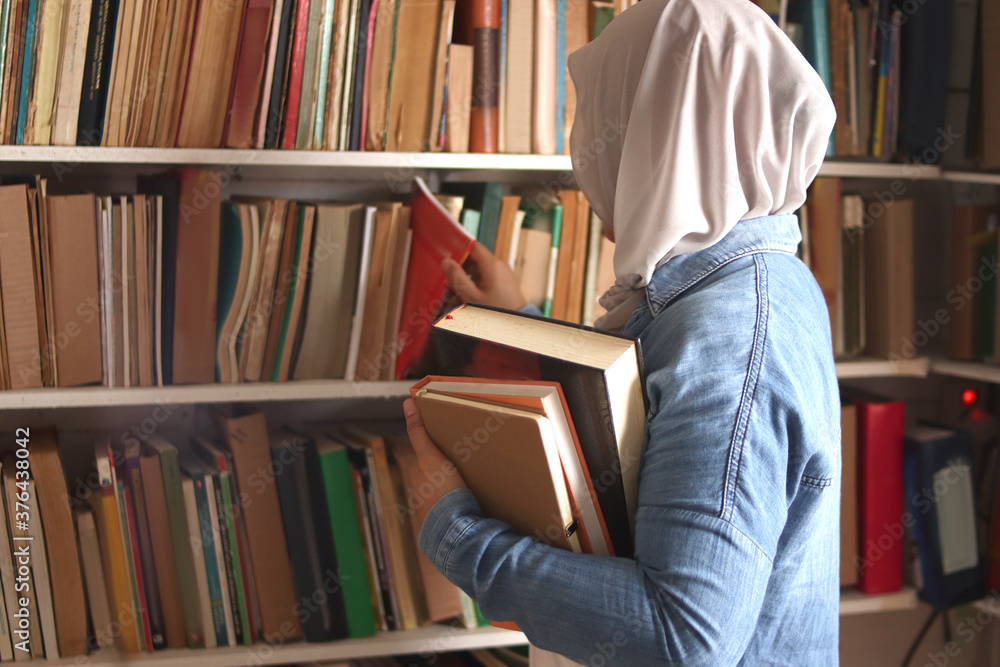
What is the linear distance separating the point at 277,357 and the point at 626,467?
701 millimetres

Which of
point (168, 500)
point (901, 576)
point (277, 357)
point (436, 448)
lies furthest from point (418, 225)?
point (901, 576)

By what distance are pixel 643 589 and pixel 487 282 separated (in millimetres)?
663

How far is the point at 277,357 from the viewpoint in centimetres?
120

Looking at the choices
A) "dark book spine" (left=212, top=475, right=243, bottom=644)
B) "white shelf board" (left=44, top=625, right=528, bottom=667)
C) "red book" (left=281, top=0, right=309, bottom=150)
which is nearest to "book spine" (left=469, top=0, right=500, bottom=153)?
"red book" (left=281, top=0, right=309, bottom=150)

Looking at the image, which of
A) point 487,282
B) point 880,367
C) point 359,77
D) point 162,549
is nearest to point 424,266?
point 487,282

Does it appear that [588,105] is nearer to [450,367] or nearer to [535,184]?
[450,367]

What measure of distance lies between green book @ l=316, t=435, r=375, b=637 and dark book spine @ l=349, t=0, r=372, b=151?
512 millimetres

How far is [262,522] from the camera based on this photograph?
121 centimetres

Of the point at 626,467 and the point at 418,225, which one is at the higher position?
the point at 418,225

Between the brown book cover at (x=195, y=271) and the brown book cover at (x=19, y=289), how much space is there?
20 centimetres

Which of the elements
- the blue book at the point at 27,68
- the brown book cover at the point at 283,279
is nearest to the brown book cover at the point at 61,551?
the brown book cover at the point at 283,279

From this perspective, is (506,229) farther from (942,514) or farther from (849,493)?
(942,514)

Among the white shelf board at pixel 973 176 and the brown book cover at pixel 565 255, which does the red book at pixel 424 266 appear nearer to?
the brown book cover at pixel 565 255

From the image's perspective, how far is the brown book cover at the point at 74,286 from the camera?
42.7 inches
